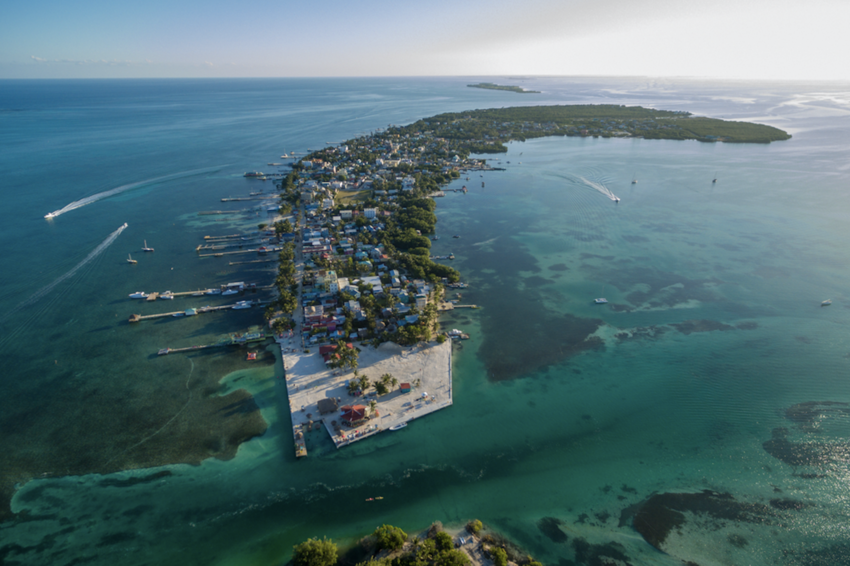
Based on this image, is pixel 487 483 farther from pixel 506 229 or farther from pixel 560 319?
pixel 506 229

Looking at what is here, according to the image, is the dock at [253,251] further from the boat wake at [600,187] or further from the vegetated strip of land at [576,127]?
the vegetated strip of land at [576,127]

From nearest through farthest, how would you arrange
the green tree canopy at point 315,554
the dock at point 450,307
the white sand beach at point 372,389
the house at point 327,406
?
the green tree canopy at point 315,554, the white sand beach at point 372,389, the house at point 327,406, the dock at point 450,307

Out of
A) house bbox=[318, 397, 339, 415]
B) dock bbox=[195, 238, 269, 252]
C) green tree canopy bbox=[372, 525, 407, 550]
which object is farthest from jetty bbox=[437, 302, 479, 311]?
dock bbox=[195, 238, 269, 252]

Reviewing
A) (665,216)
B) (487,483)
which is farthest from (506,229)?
(487,483)

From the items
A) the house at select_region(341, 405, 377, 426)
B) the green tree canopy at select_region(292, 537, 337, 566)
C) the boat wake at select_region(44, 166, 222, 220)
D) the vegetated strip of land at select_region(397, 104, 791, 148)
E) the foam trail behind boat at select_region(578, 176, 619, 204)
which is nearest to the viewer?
the green tree canopy at select_region(292, 537, 337, 566)

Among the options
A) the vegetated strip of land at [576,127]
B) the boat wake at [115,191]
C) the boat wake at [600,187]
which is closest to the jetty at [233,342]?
the boat wake at [115,191]

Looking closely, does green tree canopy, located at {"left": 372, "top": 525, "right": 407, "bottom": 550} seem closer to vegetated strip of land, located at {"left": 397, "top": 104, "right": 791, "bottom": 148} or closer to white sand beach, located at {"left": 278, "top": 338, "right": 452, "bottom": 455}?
white sand beach, located at {"left": 278, "top": 338, "right": 452, "bottom": 455}
